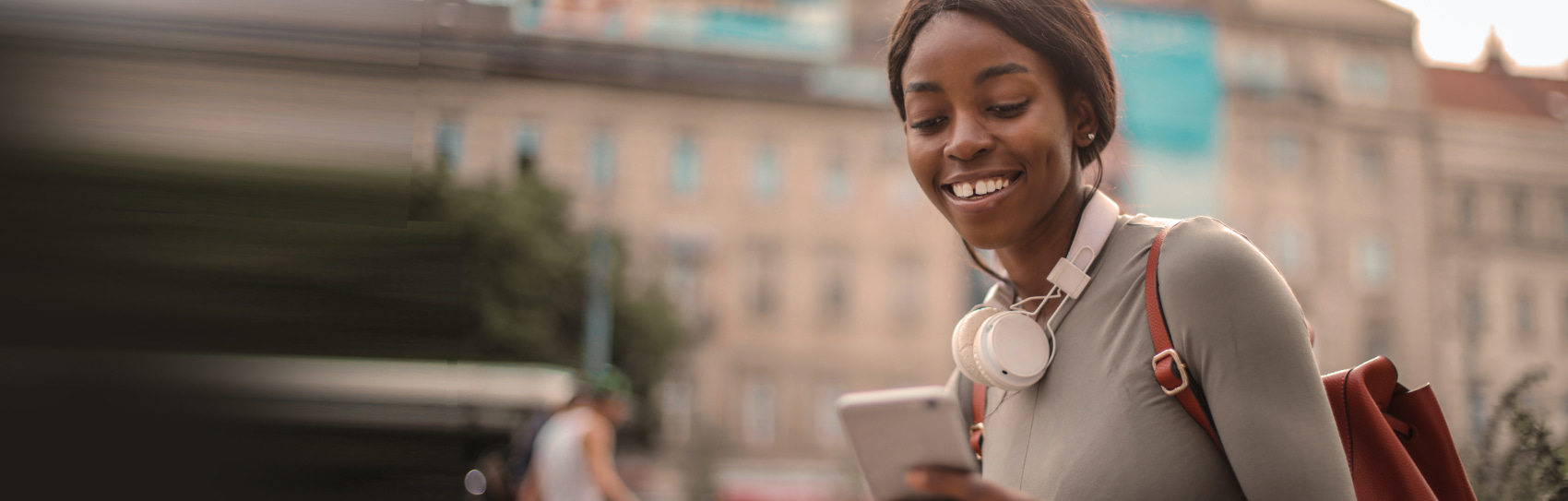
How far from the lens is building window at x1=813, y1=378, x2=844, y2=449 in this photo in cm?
3778

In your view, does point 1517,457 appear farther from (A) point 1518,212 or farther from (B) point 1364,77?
(A) point 1518,212

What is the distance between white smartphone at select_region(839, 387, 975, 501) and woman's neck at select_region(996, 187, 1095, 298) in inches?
19.3

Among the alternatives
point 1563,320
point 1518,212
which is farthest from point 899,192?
point 1563,320

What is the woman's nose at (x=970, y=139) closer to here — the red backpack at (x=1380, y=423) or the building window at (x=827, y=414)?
the red backpack at (x=1380, y=423)

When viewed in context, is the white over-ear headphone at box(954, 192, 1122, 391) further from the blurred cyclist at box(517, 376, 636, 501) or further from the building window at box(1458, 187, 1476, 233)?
the building window at box(1458, 187, 1476, 233)

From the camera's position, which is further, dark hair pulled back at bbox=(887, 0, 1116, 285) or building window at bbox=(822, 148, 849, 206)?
building window at bbox=(822, 148, 849, 206)

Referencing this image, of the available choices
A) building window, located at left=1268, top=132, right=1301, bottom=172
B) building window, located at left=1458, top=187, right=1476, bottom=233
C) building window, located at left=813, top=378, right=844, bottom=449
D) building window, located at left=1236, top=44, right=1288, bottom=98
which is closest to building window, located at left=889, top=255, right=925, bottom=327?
building window, located at left=813, top=378, right=844, bottom=449

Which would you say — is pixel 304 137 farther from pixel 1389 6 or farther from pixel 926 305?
pixel 1389 6

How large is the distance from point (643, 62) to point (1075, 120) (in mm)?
37435

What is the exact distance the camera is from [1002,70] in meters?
1.74

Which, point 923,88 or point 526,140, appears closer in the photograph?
point 923,88

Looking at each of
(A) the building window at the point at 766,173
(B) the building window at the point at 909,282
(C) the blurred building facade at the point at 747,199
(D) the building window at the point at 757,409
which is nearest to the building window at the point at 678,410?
(C) the blurred building facade at the point at 747,199

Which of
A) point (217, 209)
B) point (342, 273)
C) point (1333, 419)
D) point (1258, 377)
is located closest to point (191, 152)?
point (217, 209)

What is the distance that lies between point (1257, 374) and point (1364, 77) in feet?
160
